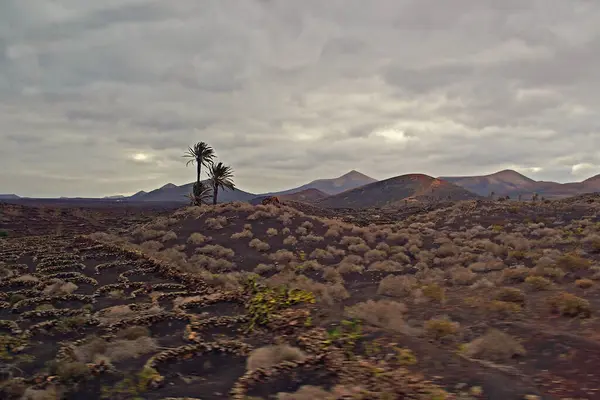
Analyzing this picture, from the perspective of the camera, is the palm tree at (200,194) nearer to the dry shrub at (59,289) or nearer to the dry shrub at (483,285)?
the dry shrub at (59,289)

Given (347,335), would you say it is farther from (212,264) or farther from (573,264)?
(212,264)

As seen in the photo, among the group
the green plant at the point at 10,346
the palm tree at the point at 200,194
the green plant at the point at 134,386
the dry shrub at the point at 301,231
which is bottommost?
the green plant at the point at 10,346

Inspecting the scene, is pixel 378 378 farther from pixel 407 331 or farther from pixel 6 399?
pixel 6 399

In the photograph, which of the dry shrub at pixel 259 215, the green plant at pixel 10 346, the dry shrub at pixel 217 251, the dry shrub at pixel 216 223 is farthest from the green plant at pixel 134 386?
the dry shrub at pixel 259 215

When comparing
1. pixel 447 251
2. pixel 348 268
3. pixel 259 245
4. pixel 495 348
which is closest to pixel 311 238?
pixel 259 245

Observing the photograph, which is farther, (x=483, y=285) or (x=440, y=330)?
(x=483, y=285)

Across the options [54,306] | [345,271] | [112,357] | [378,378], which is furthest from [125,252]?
[378,378]
